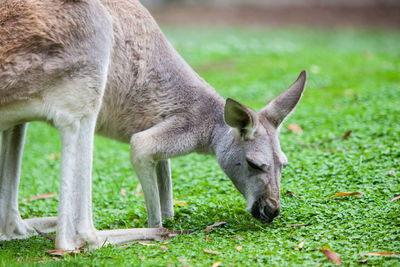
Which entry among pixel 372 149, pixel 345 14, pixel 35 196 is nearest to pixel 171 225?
pixel 35 196

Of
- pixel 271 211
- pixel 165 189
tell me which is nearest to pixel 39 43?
pixel 165 189

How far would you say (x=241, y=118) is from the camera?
3.97 meters

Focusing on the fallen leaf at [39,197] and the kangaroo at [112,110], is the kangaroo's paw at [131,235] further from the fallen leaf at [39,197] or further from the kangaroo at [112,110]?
the fallen leaf at [39,197]

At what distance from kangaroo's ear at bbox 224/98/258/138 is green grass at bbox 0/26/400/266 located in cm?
70

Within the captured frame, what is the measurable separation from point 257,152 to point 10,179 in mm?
1890

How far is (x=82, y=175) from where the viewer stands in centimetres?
358

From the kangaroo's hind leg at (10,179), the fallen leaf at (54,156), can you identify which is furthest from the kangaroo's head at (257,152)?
the fallen leaf at (54,156)

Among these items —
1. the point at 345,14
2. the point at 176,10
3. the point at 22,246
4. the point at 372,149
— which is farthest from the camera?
the point at 176,10

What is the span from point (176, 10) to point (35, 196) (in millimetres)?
14619

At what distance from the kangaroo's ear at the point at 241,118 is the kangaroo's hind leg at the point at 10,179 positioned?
1.60m

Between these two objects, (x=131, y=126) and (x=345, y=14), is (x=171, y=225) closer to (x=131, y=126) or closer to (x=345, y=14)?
(x=131, y=126)

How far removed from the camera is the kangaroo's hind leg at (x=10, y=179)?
13.4 feet

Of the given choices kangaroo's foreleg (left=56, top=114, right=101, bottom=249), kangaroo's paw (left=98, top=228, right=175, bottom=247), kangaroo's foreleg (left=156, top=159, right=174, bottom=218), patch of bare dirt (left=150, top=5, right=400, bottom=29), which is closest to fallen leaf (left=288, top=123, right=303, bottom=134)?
kangaroo's foreleg (left=156, top=159, right=174, bottom=218)

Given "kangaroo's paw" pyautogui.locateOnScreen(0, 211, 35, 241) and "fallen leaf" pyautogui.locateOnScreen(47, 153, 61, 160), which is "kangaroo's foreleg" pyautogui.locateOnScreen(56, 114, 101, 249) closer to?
"kangaroo's paw" pyautogui.locateOnScreen(0, 211, 35, 241)
